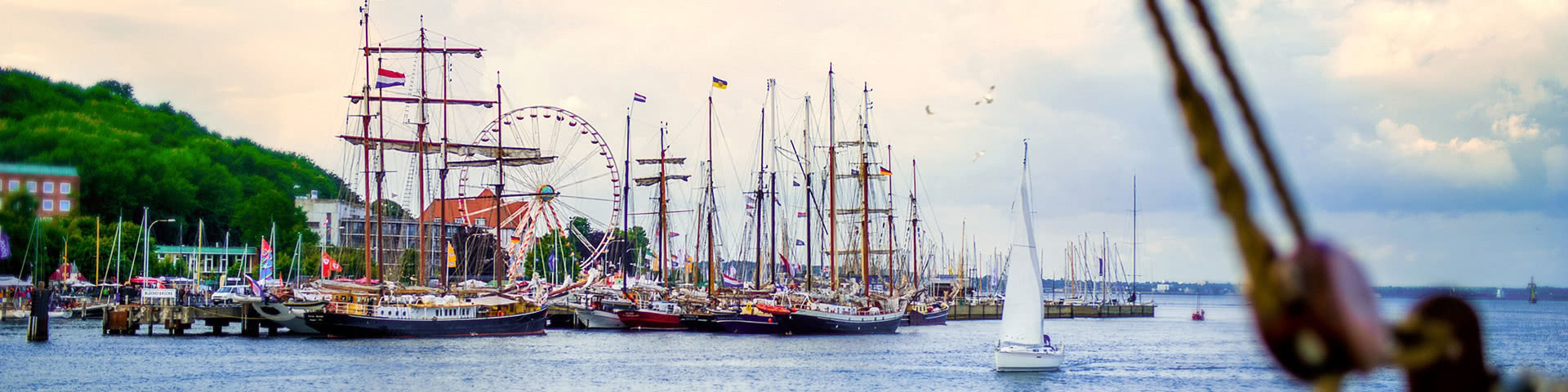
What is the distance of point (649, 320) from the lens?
9019 cm

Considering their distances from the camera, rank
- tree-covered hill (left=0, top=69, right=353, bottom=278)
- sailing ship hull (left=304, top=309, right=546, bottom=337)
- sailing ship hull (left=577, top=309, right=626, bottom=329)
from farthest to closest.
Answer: tree-covered hill (left=0, top=69, right=353, bottom=278) < sailing ship hull (left=577, top=309, right=626, bottom=329) < sailing ship hull (left=304, top=309, right=546, bottom=337)

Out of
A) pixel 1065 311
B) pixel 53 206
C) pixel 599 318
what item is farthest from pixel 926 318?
pixel 53 206

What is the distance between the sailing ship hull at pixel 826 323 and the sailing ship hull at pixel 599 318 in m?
13.2

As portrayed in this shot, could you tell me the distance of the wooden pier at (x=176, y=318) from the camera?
257ft

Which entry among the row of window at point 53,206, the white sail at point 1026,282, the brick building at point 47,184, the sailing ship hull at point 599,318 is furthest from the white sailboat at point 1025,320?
the row of window at point 53,206

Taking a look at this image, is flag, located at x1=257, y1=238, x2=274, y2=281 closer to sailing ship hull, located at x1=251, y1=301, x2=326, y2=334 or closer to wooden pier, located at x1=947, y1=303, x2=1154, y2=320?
sailing ship hull, located at x1=251, y1=301, x2=326, y2=334

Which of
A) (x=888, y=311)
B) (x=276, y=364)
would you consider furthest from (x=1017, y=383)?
Result: (x=888, y=311)

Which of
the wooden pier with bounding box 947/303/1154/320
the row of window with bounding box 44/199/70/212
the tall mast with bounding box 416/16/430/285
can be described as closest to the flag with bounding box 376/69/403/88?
the tall mast with bounding box 416/16/430/285

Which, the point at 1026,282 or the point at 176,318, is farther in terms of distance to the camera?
the point at 176,318

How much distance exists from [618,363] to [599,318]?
34312mm

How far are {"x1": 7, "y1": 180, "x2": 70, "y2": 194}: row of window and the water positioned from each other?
845 cm

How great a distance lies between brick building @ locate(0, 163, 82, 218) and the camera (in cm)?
7706

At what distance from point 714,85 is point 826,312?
21.4 meters

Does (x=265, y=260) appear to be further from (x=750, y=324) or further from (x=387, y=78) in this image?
(x=750, y=324)
